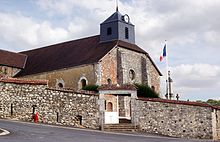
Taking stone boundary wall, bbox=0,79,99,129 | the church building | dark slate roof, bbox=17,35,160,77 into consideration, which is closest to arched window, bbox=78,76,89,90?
the church building

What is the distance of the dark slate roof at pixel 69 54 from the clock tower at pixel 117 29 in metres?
0.83

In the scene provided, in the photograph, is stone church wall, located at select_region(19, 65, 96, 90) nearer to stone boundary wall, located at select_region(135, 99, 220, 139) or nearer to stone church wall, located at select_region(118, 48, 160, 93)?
stone church wall, located at select_region(118, 48, 160, 93)

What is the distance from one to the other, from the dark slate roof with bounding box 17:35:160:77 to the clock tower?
0.83 metres

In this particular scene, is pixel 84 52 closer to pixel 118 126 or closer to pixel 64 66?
pixel 64 66

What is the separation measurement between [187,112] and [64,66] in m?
19.3

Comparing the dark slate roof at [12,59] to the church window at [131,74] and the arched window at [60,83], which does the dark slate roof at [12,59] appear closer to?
the arched window at [60,83]

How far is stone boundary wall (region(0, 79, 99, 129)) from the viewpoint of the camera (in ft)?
68.2

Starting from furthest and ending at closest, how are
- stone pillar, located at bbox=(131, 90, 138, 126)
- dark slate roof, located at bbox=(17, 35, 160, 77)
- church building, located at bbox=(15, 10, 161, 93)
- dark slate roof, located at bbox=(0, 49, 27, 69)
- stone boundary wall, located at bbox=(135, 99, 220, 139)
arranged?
dark slate roof, located at bbox=(0, 49, 27, 69)
dark slate roof, located at bbox=(17, 35, 160, 77)
church building, located at bbox=(15, 10, 161, 93)
stone pillar, located at bbox=(131, 90, 138, 126)
stone boundary wall, located at bbox=(135, 99, 220, 139)

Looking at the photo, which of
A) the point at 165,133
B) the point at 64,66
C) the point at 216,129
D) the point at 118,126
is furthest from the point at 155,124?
the point at 64,66

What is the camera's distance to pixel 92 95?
2233 cm

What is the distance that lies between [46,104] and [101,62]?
14.6 metres

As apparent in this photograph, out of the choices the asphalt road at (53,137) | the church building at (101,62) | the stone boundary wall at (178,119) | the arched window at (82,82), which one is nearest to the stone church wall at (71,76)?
the church building at (101,62)

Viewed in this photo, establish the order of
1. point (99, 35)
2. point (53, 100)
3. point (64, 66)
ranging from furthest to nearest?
point (99, 35), point (64, 66), point (53, 100)

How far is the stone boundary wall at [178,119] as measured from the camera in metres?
21.5
